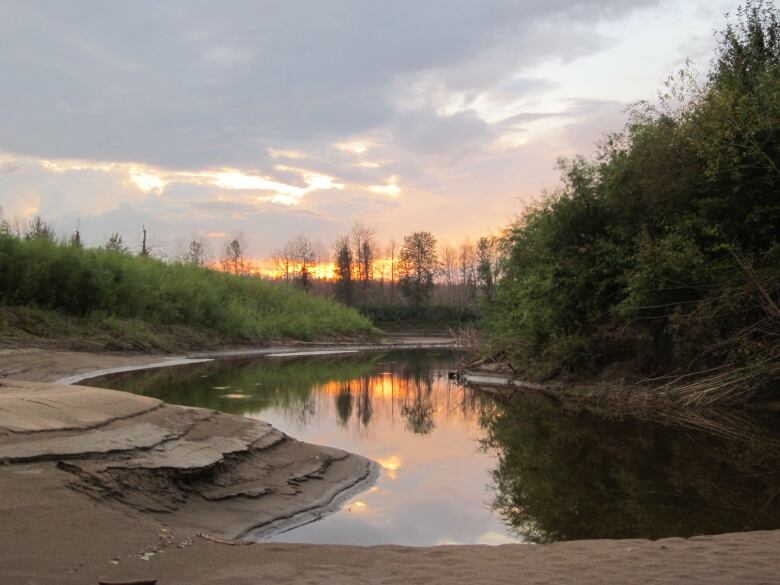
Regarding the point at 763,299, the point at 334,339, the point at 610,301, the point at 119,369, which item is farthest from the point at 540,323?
Answer: the point at 334,339

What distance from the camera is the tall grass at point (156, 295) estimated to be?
35.5 meters

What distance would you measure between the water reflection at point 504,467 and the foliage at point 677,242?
3740 mm

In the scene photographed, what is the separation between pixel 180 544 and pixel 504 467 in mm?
7658

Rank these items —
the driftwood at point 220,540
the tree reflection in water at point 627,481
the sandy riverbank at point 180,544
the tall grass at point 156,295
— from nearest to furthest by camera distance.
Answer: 1. the sandy riverbank at point 180,544
2. the driftwood at point 220,540
3. the tree reflection in water at point 627,481
4. the tall grass at point 156,295

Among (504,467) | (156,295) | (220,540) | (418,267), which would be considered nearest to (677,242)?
(504,467)

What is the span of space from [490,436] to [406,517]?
7.43 m

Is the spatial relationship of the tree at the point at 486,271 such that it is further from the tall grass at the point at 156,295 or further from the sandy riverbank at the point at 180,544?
the sandy riverbank at the point at 180,544

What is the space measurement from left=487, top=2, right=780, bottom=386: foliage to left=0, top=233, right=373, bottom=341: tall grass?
78.3ft

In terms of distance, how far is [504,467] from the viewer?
13.2 meters

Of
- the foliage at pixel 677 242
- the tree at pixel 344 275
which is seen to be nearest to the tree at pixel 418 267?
the tree at pixel 344 275

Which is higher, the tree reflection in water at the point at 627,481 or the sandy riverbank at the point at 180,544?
Answer: the sandy riverbank at the point at 180,544

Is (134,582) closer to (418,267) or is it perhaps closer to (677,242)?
(677,242)

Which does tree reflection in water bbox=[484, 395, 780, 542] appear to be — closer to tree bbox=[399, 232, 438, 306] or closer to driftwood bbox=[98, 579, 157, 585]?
driftwood bbox=[98, 579, 157, 585]

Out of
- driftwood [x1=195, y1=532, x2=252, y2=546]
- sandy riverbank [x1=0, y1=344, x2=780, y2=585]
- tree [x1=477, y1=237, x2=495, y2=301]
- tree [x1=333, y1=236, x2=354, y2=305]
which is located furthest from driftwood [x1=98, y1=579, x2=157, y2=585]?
tree [x1=333, y1=236, x2=354, y2=305]
